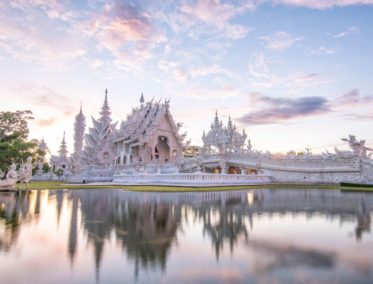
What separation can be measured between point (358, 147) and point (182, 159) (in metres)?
22.8

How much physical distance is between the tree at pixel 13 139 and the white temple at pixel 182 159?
8.77 meters

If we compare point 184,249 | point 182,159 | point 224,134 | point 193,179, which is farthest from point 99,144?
point 184,249

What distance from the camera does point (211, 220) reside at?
26.9ft

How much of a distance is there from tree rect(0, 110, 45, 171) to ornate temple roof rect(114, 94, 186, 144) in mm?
14975

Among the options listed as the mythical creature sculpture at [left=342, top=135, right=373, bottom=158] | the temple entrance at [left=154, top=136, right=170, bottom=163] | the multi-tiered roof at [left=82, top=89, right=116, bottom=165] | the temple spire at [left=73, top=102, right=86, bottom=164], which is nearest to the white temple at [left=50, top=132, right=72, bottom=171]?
the temple spire at [left=73, top=102, right=86, bottom=164]

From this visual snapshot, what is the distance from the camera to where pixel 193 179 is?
2281 cm

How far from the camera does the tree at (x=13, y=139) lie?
1153 inches

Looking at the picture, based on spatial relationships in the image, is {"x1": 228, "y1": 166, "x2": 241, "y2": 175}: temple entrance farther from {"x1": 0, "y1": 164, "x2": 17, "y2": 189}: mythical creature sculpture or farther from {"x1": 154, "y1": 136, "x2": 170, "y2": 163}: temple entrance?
{"x1": 0, "y1": 164, "x2": 17, "y2": 189}: mythical creature sculpture

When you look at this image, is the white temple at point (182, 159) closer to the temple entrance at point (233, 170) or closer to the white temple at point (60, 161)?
the temple entrance at point (233, 170)

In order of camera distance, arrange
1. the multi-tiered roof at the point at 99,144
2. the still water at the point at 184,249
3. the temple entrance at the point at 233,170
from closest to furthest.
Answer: the still water at the point at 184,249 < the temple entrance at the point at 233,170 < the multi-tiered roof at the point at 99,144

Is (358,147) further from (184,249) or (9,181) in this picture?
(9,181)

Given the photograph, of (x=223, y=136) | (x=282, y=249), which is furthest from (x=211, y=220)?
(x=223, y=136)

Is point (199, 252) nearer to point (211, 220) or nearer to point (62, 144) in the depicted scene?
point (211, 220)

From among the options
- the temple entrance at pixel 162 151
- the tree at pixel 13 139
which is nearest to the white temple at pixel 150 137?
the temple entrance at pixel 162 151
